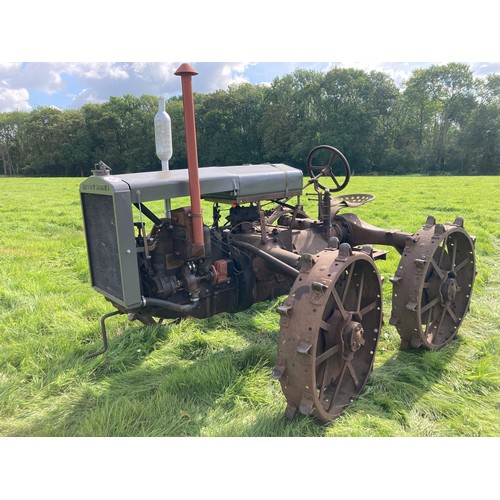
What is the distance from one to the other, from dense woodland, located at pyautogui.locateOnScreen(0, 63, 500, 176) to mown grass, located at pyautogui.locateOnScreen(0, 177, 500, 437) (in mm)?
26069

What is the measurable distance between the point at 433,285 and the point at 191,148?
8.29ft

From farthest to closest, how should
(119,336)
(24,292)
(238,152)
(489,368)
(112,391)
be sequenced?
(238,152), (24,292), (119,336), (489,368), (112,391)

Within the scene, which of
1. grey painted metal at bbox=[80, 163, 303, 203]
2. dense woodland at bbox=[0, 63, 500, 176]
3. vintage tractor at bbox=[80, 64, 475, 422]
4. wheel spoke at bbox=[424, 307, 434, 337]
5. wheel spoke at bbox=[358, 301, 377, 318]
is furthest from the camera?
dense woodland at bbox=[0, 63, 500, 176]

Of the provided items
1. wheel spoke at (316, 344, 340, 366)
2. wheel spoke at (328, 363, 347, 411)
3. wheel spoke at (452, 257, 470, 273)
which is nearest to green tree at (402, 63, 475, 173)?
wheel spoke at (452, 257, 470, 273)

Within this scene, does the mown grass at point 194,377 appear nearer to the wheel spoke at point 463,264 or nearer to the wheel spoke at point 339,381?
the wheel spoke at point 339,381

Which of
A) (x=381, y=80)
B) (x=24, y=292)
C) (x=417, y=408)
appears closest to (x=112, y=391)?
(x=417, y=408)

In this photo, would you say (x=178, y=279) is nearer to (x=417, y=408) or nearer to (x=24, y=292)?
(x=417, y=408)

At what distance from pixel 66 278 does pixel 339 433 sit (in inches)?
182

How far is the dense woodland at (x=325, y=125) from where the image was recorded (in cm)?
3077

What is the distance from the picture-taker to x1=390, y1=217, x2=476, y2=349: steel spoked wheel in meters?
3.54

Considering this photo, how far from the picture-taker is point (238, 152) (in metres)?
32.7

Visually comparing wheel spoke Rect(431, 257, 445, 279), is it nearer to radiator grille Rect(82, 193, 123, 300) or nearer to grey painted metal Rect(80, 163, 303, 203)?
grey painted metal Rect(80, 163, 303, 203)

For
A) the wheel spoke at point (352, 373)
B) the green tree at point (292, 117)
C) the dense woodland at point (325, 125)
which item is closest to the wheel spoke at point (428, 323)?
the wheel spoke at point (352, 373)

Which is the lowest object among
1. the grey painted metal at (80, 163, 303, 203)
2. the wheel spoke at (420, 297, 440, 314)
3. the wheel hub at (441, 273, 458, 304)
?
the wheel spoke at (420, 297, 440, 314)
